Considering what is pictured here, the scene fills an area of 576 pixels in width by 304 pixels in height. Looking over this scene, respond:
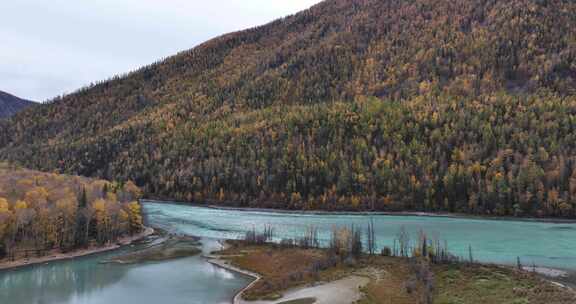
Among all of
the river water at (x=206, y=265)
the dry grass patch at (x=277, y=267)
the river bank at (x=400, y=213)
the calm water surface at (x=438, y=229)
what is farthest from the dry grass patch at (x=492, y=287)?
the river bank at (x=400, y=213)

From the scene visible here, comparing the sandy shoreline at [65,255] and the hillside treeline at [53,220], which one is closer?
the sandy shoreline at [65,255]

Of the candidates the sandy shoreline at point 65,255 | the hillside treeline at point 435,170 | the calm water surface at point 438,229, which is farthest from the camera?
the hillside treeline at point 435,170

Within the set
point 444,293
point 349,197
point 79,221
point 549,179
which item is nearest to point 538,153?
point 549,179

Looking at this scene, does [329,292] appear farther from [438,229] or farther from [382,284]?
[438,229]

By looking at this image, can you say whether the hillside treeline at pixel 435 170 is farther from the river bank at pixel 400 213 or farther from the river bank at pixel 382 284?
the river bank at pixel 382 284

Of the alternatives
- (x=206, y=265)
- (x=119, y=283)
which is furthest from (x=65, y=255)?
(x=206, y=265)

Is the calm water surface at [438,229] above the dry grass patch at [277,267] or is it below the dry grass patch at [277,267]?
above
